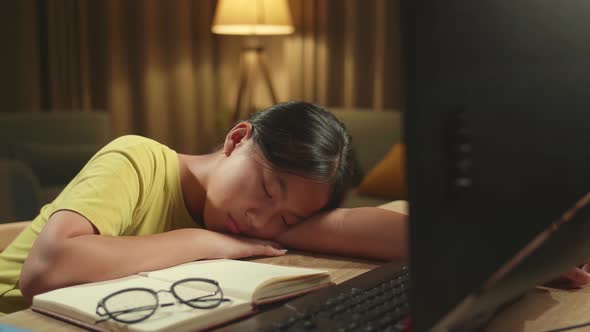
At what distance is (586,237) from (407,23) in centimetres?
30

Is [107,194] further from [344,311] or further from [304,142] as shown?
[344,311]

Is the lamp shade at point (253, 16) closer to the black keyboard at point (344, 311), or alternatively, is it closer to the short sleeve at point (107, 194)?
the short sleeve at point (107, 194)

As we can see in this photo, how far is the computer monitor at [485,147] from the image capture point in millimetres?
455

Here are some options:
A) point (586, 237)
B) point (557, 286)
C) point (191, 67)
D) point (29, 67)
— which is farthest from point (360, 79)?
point (586, 237)

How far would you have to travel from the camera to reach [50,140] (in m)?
3.48

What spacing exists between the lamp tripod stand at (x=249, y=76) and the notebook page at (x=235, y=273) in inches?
126

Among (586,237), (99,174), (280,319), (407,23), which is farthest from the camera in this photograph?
(99,174)

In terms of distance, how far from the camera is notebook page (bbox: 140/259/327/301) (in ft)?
2.74

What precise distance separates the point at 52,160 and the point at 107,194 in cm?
246

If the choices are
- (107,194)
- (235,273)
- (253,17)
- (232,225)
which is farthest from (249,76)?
(235,273)

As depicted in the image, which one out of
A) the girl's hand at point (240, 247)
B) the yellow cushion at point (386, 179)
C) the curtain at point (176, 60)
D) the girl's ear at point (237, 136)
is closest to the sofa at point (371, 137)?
the yellow cushion at point (386, 179)

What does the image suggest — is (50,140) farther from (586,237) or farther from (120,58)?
(586,237)

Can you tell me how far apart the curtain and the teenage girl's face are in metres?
2.70

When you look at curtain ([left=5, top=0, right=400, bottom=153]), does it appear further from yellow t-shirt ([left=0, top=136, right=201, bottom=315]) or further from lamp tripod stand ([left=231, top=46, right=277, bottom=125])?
yellow t-shirt ([left=0, top=136, right=201, bottom=315])
